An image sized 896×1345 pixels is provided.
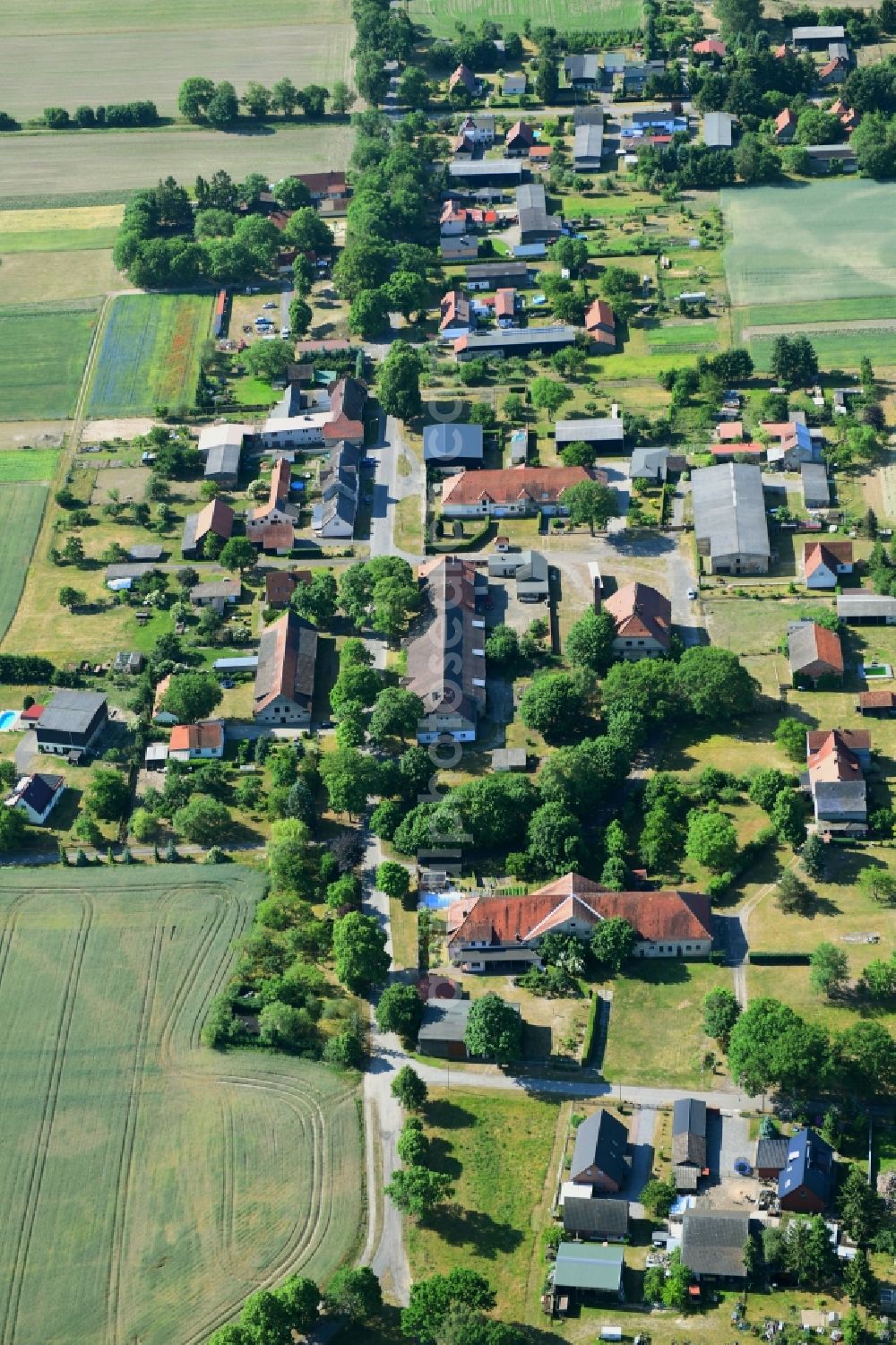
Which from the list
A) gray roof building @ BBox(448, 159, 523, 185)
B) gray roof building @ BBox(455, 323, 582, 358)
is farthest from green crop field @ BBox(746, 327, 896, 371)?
gray roof building @ BBox(448, 159, 523, 185)

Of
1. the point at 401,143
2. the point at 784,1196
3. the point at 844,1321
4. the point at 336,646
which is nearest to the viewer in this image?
the point at 844,1321

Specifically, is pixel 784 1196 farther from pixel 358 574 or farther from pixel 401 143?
pixel 401 143

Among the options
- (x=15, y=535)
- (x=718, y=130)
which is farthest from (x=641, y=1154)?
(x=718, y=130)

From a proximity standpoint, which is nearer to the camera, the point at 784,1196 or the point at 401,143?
the point at 784,1196

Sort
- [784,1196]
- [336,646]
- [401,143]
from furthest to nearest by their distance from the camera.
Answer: [401,143] < [336,646] < [784,1196]

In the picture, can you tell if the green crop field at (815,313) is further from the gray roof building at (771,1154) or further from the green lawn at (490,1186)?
the gray roof building at (771,1154)

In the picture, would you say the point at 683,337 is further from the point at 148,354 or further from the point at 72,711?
the point at 72,711

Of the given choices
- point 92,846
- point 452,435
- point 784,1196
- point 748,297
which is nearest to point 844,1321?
point 784,1196
